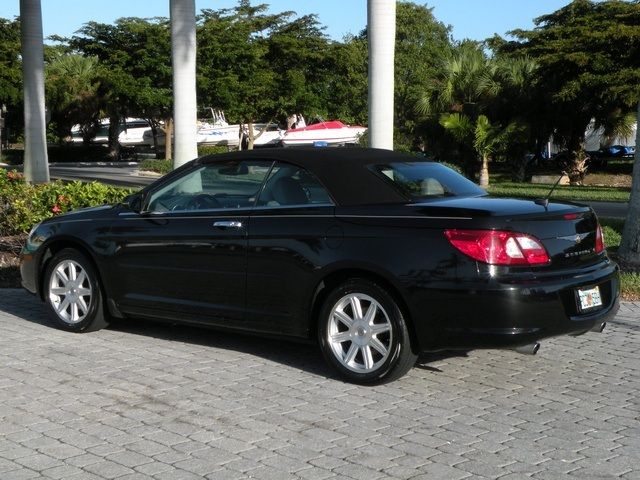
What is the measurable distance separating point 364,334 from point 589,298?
1.50 meters

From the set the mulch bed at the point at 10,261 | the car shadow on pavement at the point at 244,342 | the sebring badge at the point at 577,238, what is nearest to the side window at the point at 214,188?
the car shadow on pavement at the point at 244,342

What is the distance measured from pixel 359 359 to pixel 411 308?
599 millimetres

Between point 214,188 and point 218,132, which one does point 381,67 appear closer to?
point 214,188

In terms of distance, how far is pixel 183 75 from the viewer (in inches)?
565

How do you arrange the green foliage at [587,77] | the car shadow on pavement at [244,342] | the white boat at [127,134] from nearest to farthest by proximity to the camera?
the car shadow on pavement at [244,342], the green foliage at [587,77], the white boat at [127,134]

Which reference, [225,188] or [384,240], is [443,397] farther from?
[225,188]

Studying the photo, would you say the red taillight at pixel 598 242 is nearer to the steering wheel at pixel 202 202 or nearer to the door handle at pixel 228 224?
the door handle at pixel 228 224

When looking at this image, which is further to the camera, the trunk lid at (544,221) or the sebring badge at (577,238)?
the sebring badge at (577,238)

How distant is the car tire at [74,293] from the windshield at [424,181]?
2639mm

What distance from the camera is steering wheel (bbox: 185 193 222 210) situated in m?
7.62

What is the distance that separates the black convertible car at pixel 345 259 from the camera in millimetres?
6176

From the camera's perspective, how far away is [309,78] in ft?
177

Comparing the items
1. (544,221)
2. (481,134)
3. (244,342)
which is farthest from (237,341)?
(481,134)

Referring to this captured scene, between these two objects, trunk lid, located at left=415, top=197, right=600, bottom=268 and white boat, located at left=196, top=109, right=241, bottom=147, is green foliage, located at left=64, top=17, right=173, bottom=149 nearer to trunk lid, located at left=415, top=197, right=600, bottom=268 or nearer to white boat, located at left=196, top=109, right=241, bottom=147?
white boat, located at left=196, top=109, right=241, bottom=147
